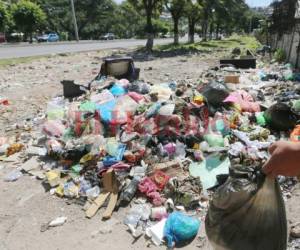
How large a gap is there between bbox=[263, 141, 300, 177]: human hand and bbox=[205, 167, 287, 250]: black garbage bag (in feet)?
1.64

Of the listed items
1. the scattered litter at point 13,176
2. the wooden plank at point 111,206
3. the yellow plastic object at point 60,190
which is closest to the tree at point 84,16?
the scattered litter at point 13,176

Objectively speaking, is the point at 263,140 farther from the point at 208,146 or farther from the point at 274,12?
the point at 274,12

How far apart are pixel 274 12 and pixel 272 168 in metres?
18.2

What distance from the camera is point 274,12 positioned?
57.7ft

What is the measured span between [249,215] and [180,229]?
58.1 inches

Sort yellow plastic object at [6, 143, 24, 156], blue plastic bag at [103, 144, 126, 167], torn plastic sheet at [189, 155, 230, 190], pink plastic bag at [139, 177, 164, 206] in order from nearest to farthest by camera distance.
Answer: pink plastic bag at [139, 177, 164, 206]
torn plastic sheet at [189, 155, 230, 190]
blue plastic bag at [103, 144, 126, 167]
yellow plastic object at [6, 143, 24, 156]

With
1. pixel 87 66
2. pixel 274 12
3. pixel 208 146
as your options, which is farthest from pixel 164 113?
pixel 274 12

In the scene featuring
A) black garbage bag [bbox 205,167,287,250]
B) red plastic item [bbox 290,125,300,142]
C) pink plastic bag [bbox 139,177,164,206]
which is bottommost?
pink plastic bag [bbox 139,177,164,206]

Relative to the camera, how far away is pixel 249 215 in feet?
6.34

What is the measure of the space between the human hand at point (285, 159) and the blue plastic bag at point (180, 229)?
2.08m

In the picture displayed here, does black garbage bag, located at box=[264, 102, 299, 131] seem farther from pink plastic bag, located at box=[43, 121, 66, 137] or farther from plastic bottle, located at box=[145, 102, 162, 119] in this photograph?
pink plastic bag, located at box=[43, 121, 66, 137]

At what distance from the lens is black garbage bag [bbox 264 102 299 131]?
528 cm

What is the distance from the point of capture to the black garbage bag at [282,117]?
528cm

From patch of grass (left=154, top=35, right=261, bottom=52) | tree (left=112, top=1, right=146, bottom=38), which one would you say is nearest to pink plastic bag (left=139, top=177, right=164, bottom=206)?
patch of grass (left=154, top=35, right=261, bottom=52)
